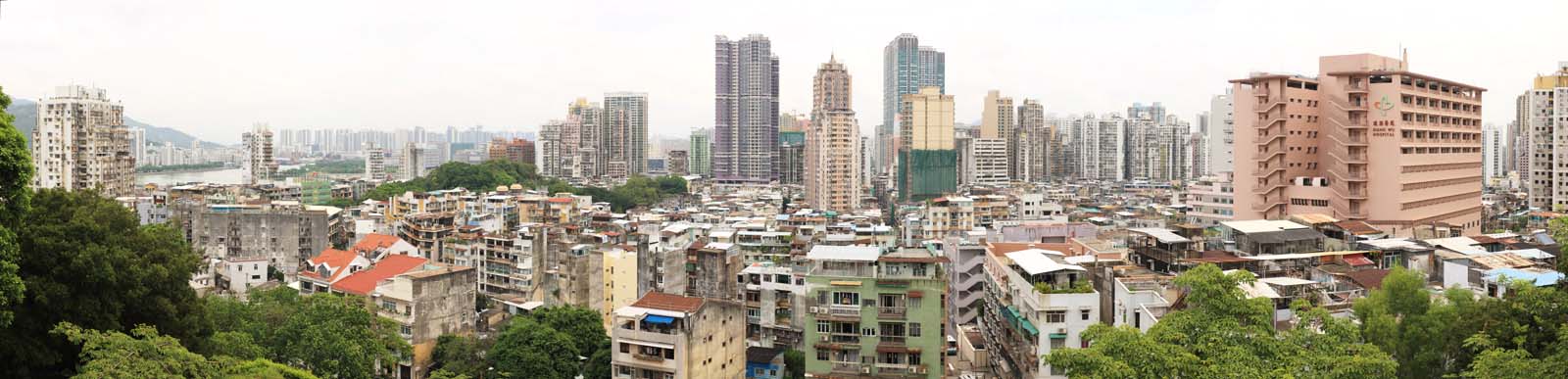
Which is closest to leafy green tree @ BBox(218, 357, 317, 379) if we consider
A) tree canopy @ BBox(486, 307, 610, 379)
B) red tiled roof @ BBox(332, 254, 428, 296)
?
tree canopy @ BBox(486, 307, 610, 379)

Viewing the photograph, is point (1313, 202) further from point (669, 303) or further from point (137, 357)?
point (137, 357)

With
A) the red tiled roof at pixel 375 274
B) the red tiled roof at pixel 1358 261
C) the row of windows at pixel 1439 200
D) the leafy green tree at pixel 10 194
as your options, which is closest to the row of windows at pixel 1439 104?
the row of windows at pixel 1439 200

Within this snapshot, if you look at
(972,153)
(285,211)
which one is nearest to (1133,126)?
(972,153)

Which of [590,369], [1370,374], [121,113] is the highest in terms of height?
[121,113]

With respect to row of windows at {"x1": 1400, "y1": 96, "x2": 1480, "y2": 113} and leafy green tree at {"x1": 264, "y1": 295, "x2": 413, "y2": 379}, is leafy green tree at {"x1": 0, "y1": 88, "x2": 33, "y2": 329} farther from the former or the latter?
row of windows at {"x1": 1400, "y1": 96, "x2": 1480, "y2": 113}

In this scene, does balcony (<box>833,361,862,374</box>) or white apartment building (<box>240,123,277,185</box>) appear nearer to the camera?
balcony (<box>833,361,862,374</box>)

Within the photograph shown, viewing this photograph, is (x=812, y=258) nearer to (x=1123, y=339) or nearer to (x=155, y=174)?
(x=1123, y=339)
